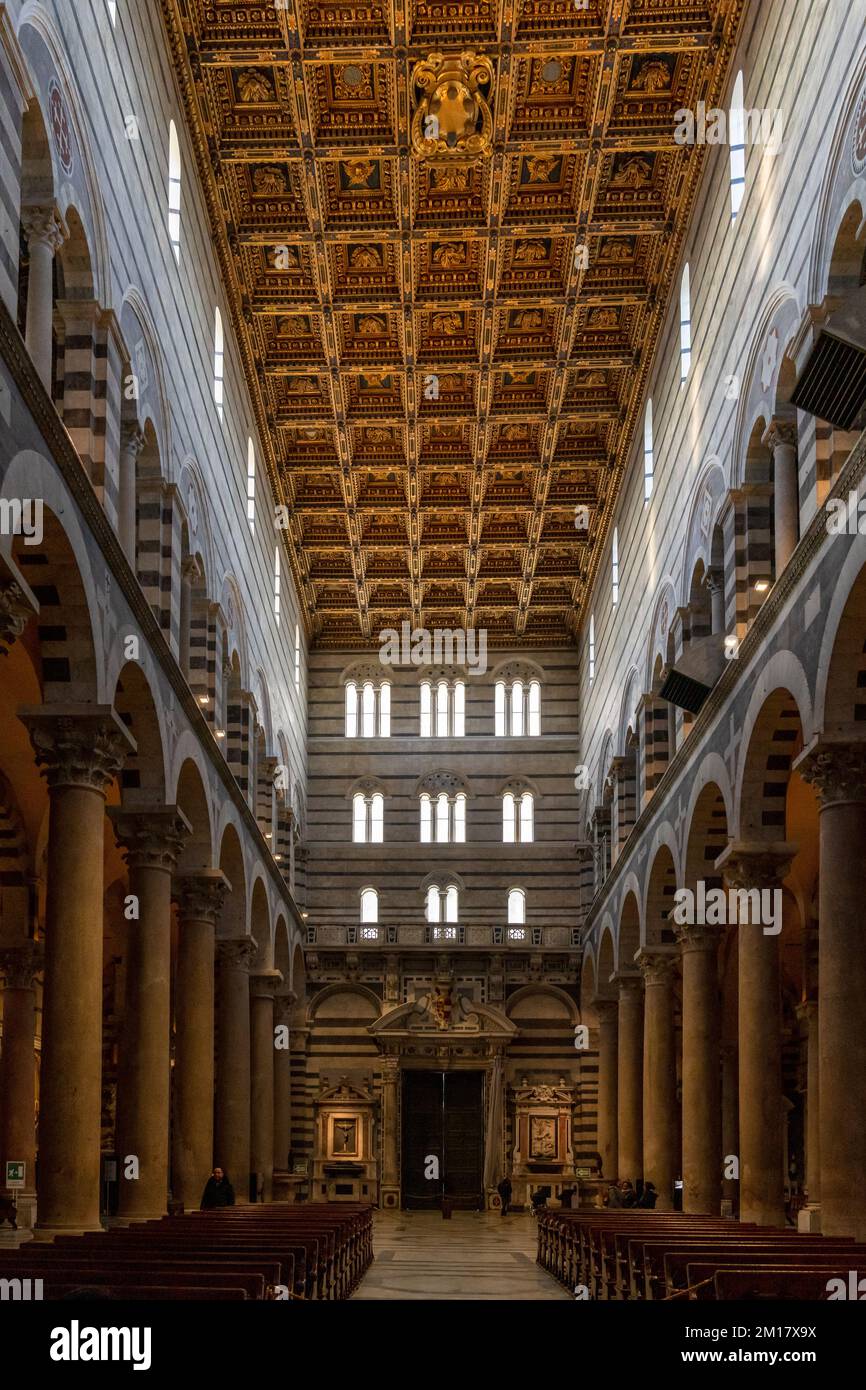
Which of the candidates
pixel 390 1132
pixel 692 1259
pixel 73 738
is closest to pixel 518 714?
pixel 390 1132

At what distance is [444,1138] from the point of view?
4534cm

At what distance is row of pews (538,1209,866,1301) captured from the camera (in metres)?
10.9

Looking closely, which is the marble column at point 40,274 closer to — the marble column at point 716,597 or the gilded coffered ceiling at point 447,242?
the gilded coffered ceiling at point 447,242

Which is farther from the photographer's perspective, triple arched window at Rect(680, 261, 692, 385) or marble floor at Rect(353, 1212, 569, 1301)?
triple arched window at Rect(680, 261, 692, 385)

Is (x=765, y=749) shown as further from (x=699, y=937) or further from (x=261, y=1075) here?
(x=261, y=1075)

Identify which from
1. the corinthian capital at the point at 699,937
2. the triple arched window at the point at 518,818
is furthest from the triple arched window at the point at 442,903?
the corinthian capital at the point at 699,937

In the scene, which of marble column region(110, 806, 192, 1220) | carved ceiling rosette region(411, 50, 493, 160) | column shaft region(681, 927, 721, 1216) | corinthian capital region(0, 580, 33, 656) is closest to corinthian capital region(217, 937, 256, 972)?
column shaft region(681, 927, 721, 1216)

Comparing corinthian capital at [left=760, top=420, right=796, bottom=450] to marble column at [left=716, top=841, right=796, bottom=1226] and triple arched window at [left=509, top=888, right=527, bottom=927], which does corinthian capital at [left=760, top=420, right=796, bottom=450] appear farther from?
triple arched window at [left=509, top=888, right=527, bottom=927]

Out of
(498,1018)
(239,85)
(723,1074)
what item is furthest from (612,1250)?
(498,1018)

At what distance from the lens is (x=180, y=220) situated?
25.3 metres

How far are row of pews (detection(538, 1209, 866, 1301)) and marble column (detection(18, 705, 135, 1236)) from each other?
17.9 ft

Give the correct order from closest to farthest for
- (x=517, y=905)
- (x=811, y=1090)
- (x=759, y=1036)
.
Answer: (x=759, y=1036)
(x=811, y=1090)
(x=517, y=905)

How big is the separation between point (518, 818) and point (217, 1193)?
2262cm

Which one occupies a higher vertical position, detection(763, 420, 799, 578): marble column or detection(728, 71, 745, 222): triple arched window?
detection(728, 71, 745, 222): triple arched window
